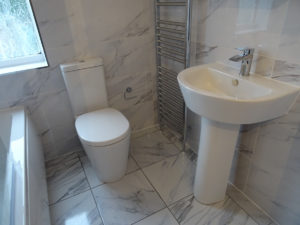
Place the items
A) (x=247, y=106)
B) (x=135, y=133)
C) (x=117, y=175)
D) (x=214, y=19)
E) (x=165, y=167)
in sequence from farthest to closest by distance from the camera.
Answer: (x=135, y=133) < (x=165, y=167) < (x=117, y=175) < (x=214, y=19) < (x=247, y=106)

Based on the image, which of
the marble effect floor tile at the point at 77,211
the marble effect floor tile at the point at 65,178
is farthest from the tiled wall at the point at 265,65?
the marble effect floor tile at the point at 65,178

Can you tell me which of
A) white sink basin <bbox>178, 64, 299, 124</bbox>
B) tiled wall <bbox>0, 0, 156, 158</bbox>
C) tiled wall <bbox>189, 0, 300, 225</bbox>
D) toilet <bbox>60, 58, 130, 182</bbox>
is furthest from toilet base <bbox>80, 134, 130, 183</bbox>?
tiled wall <bbox>189, 0, 300, 225</bbox>

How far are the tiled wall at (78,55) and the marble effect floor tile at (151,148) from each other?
0.35 metres

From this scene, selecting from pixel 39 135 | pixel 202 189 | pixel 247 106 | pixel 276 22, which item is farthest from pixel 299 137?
pixel 39 135

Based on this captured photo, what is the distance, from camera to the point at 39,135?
5.79 feet

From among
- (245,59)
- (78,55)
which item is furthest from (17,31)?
(245,59)

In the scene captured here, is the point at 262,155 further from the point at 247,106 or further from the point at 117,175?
the point at 117,175

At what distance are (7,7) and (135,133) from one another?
1.46 m

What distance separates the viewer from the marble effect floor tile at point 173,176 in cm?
158

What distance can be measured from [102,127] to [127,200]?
1.81 feet

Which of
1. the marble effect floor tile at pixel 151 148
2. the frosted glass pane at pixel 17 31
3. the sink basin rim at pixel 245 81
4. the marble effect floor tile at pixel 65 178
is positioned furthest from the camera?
the marble effect floor tile at pixel 151 148

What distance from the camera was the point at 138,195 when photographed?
1.58m

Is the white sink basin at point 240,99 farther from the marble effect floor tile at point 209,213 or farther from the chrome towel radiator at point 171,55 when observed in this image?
the marble effect floor tile at point 209,213

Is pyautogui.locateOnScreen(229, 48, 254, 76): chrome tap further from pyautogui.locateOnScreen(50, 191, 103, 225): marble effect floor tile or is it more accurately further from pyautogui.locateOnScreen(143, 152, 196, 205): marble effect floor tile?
pyautogui.locateOnScreen(50, 191, 103, 225): marble effect floor tile
